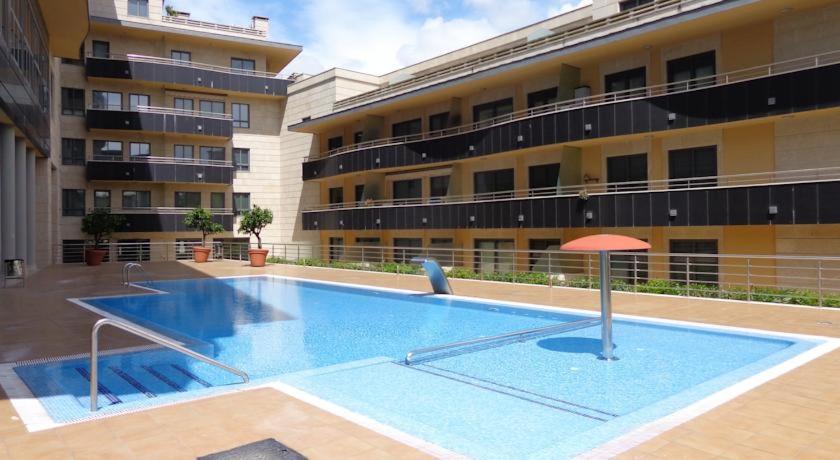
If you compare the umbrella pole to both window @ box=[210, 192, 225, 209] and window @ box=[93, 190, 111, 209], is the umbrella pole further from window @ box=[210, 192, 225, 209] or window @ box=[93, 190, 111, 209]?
window @ box=[93, 190, 111, 209]

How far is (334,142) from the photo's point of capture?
127ft

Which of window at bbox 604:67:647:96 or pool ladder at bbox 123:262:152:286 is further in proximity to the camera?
window at bbox 604:67:647:96

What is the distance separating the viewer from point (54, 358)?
28.8 ft

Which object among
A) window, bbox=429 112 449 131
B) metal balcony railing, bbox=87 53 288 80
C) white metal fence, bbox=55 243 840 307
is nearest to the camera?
white metal fence, bbox=55 243 840 307

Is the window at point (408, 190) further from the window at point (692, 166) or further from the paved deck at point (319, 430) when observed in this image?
the paved deck at point (319, 430)

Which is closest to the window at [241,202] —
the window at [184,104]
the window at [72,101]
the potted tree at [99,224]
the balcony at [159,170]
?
the balcony at [159,170]

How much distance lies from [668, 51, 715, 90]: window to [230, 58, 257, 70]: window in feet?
96.1

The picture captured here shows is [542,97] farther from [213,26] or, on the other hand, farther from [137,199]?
[137,199]

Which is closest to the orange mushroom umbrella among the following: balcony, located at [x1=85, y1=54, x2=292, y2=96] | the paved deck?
the paved deck

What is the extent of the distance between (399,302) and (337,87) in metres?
24.2

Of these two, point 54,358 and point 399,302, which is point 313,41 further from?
point 54,358

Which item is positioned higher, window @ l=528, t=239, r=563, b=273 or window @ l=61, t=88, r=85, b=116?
window @ l=61, t=88, r=85, b=116

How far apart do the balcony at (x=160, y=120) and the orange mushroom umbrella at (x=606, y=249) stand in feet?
110

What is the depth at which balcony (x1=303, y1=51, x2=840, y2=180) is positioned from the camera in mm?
17600
